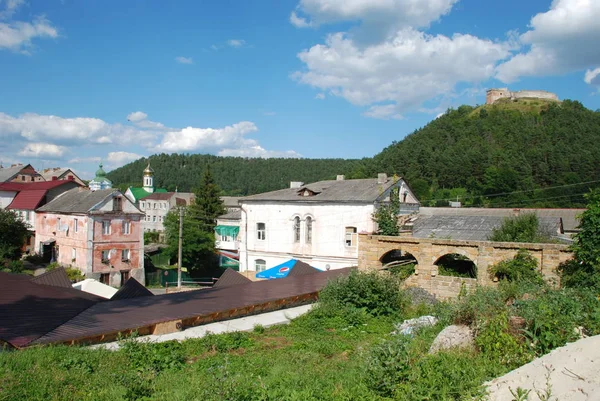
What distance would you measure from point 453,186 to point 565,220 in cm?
3840

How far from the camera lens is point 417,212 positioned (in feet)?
96.3

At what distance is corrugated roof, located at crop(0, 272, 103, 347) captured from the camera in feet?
30.0

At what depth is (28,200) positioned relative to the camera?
3925cm

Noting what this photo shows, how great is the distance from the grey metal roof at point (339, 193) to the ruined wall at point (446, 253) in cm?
679

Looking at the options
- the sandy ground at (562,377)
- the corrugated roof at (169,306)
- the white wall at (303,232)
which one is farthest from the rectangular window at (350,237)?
the sandy ground at (562,377)

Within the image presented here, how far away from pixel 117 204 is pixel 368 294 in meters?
24.5

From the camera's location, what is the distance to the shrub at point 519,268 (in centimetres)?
1470

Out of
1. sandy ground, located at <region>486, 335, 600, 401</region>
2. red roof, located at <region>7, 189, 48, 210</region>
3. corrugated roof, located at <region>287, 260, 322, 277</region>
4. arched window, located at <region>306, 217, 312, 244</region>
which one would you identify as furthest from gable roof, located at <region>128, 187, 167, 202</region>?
sandy ground, located at <region>486, 335, 600, 401</region>

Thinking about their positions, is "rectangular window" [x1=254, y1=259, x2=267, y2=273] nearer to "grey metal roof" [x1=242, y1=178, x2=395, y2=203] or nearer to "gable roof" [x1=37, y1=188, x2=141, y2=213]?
"grey metal roof" [x1=242, y1=178, x2=395, y2=203]

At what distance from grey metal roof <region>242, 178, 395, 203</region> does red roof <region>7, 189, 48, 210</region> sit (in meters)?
20.5

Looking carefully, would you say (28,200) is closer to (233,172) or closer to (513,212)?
(513,212)

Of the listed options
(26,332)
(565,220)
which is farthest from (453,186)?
(26,332)

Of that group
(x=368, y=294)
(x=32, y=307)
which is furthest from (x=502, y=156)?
(x=32, y=307)

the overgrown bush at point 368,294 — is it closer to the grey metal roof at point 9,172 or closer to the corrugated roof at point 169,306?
the corrugated roof at point 169,306
